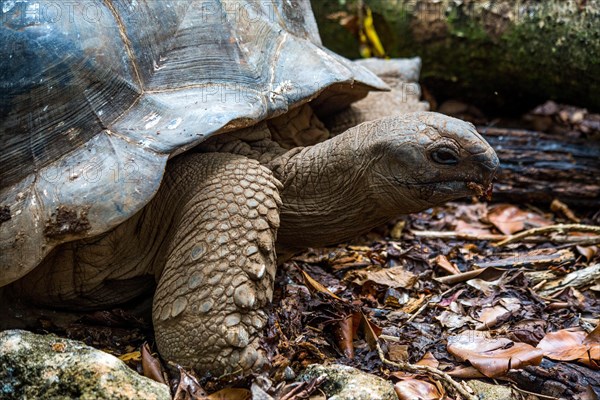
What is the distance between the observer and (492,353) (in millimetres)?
3506

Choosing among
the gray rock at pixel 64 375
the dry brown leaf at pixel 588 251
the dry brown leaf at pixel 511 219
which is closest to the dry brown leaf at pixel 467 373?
the gray rock at pixel 64 375

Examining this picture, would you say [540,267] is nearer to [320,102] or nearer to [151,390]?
[320,102]

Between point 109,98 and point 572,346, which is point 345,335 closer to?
point 572,346

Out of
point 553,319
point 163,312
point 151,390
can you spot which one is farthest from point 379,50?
point 151,390

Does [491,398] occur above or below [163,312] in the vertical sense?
below

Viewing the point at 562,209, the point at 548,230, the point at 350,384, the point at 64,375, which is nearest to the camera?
the point at 64,375

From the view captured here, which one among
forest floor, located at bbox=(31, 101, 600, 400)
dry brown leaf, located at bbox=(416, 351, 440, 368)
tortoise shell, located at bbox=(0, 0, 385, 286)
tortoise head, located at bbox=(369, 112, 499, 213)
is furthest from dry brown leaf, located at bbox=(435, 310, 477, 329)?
tortoise shell, located at bbox=(0, 0, 385, 286)

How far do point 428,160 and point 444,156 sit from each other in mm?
79

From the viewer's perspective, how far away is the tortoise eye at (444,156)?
11.5 feet

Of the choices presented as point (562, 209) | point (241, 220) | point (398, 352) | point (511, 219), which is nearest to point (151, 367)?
point (241, 220)

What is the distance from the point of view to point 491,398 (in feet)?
10.7

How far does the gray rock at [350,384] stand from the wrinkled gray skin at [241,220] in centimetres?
32

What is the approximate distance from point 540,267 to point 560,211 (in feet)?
3.79

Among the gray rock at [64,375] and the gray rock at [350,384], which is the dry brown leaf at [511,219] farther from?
the gray rock at [64,375]
